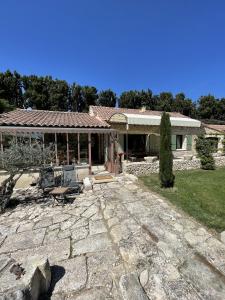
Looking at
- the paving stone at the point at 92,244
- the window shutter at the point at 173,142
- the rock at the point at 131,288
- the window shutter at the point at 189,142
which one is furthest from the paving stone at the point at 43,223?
the window shutter at the point at 189,142

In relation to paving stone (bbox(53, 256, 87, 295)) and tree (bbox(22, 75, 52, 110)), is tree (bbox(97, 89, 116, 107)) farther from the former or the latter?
paving stone (bbox(53, 256, 87, 295))

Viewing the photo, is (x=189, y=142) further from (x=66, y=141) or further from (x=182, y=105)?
(x=182, y=105)

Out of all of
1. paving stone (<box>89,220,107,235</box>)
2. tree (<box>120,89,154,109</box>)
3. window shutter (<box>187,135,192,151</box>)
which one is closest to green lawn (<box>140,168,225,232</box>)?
paving stone (<box>89,220,107,235</box>)

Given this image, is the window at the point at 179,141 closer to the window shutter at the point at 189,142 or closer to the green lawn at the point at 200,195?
the window shutter at the point at 189,142

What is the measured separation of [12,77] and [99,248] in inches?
1981

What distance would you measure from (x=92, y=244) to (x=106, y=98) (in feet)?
174

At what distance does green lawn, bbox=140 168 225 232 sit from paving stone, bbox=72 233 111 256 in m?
4.56

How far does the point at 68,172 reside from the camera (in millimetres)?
12227

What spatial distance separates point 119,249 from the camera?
5723 millimetres

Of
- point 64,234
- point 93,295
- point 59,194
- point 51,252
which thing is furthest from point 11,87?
point 93,295

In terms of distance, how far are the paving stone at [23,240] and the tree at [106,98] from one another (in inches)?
2003

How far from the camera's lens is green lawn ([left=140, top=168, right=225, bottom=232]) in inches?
323

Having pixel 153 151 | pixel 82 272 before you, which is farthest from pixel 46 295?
pixel 153 151

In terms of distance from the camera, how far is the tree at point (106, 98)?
54.5m
